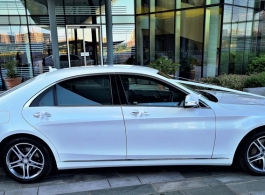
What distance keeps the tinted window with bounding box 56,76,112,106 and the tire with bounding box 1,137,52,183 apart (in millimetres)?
677

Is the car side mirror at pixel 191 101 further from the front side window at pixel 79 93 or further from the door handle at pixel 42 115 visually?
the door handle at pixel 42 115

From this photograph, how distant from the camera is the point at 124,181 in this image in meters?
3.31

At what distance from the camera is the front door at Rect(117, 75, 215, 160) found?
125 inches

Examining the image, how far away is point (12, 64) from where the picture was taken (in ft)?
33.8

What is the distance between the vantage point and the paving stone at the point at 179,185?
3.09 meters

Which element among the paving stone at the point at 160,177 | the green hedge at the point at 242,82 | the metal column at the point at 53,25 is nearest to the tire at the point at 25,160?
the paving stone at the point at 160,177

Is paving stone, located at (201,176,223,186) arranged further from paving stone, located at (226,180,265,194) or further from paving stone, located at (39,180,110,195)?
paving stone, located at (39,180,110,195)

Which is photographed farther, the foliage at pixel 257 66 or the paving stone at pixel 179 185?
the foliage at pixel 257 66

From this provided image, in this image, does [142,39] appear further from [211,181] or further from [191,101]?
[211,181]

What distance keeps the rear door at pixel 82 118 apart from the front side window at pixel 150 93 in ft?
0.69

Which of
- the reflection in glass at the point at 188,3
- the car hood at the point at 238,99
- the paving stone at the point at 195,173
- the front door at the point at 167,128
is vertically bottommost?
the paving stone at the point at 195,173

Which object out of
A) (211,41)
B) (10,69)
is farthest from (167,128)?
(10,69)

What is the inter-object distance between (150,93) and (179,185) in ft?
4.20

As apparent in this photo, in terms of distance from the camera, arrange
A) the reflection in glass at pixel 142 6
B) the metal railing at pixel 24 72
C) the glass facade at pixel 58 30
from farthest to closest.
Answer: the reflection in glass at pixel 142 6 < the glass facade at pixel 58 30 < the metal railing at pixel 24 72
